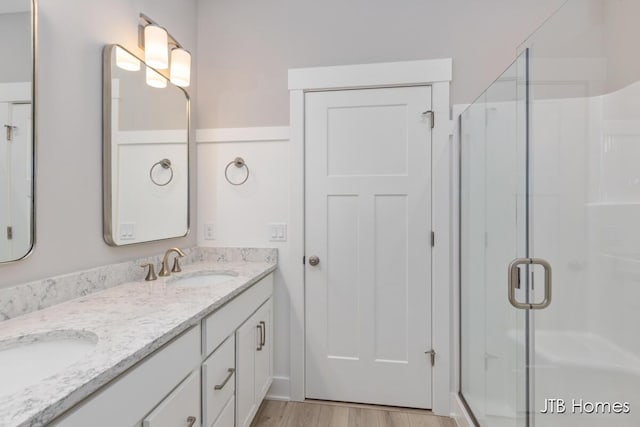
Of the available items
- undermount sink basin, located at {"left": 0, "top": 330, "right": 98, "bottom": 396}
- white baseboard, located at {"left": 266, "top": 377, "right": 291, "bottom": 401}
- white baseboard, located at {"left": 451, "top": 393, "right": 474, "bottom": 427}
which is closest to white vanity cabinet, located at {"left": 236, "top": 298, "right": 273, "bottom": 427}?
white baseboard, located at {"left": 266, "top": 377, "right": 291, "bottom": 401}

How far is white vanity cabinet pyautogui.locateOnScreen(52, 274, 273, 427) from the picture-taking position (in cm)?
75

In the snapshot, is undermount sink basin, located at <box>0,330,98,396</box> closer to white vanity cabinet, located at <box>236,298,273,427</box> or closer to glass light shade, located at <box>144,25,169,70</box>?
white vanity cabinet, located at <box>236,298,273,427</box>

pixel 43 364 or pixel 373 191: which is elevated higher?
pixel 373 191

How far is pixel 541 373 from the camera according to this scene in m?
1.29

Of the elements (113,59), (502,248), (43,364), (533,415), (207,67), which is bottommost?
(533,415)

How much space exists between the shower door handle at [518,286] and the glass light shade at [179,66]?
197cm

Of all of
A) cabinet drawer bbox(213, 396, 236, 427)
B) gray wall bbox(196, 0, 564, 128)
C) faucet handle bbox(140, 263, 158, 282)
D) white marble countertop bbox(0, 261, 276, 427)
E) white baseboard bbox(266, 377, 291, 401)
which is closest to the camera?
white marble countertop bbox(0, 261, 276, 427)

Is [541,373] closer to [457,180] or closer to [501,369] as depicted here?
[501,369]

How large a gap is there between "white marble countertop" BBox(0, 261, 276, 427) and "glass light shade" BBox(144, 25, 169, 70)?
115 centimetres

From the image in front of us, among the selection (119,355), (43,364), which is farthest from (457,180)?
(43,364)

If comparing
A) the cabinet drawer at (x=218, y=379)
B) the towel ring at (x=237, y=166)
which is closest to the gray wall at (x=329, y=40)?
the towel ring at (x=237, y=166)

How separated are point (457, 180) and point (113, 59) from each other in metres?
1.93

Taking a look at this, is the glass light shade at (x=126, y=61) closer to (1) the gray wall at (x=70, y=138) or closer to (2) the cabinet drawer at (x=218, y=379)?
(1) the gray wall at (x=70, y=138)

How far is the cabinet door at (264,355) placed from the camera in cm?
174
